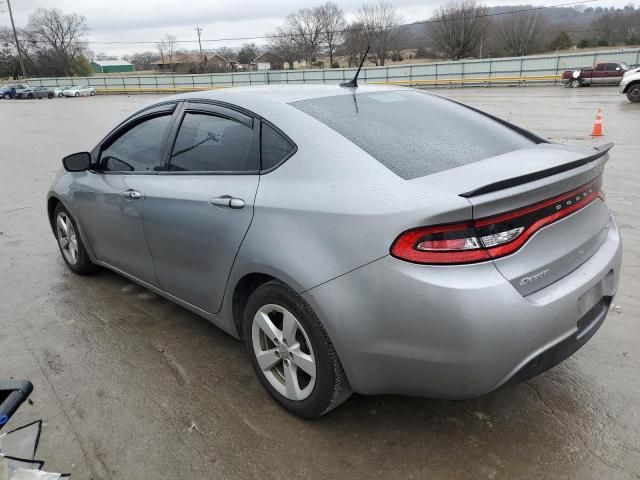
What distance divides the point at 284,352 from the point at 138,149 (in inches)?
78.3

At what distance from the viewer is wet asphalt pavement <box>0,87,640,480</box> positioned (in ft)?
7.70

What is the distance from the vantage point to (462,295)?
1.94 m

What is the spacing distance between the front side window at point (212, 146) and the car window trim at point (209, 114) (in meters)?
0.01

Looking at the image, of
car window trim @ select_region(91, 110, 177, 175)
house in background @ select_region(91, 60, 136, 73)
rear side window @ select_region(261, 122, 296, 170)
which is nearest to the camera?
rear side window @ select_region(261, 122, 296, 170)

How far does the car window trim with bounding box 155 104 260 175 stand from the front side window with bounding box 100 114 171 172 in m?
0.10

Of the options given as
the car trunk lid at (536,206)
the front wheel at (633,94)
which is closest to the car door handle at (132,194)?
the car trunk lid at (536,206)

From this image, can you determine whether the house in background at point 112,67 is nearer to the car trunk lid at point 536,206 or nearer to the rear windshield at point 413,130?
the rear windshield at point 413,130

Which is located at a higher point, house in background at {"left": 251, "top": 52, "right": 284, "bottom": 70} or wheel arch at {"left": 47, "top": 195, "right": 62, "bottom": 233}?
house in background at {"left": 251, "top": 52, "right": 284, "bottom": 70}

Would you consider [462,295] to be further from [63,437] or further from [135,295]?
[135,295]

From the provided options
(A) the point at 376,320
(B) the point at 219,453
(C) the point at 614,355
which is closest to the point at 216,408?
(B) the point at 219,453

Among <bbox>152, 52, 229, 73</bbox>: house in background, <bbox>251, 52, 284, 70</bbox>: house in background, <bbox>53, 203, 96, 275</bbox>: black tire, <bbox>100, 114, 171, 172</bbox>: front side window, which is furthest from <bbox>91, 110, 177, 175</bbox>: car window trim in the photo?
<bbox>152, 52, 229, 73</bbox>: house in background

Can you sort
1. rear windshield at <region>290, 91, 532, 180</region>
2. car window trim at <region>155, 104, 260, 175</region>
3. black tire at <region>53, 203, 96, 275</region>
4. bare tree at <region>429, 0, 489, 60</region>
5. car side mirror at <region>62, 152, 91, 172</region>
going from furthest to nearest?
bare tree at <region>429, 0, 489, 60</region>
black tire at <region>53, 203, 96, 275</region>
car side mirror at <region>62, 152, 91, 172</region>
car window trim at <region>155, 104, 260, 175</region>
rear windshield at <region>290, 91, 532, 180</region>

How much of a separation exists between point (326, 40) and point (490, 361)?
78.9 metres

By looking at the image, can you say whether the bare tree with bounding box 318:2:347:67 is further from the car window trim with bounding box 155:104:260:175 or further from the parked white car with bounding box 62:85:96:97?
the car window trim with bounding box 155:104:260:175
